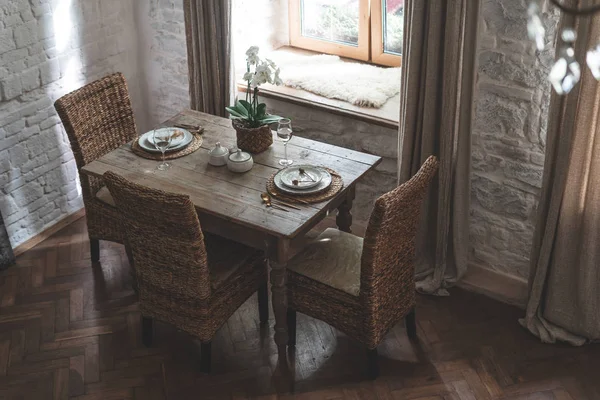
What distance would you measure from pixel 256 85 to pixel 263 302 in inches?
39.5

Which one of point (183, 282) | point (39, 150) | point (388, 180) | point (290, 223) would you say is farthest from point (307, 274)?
point (39, 150)

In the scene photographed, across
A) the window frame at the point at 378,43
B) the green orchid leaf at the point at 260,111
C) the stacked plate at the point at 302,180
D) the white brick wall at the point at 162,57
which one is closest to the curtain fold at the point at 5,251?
the white brick wall at the point at 162,57

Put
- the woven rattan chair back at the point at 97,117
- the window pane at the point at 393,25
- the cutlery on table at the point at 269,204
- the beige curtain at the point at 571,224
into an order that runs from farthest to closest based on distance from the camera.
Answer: the window pane at the point at 393,25 → the woven rattan chair back at the point at 97,117 → the cutlery on table at the point at 269,204 → the beige curtain at the point at 571,224

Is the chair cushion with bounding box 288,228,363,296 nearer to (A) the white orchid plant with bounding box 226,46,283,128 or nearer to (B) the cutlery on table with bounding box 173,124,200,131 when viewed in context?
(A) the white orchid plant with bounding box 226,46,283,128

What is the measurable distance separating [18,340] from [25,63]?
1.41 m

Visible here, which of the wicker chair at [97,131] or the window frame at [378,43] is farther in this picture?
the window frame at [378,43]

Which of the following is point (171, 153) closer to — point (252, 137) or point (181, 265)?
point (252, 137)

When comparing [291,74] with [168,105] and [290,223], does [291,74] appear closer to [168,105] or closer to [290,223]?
[168,105]

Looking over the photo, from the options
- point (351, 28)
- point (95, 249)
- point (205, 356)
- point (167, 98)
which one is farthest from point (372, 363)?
point (167, 98)

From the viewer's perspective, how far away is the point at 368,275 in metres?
2.91

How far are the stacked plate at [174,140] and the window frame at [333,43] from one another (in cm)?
128

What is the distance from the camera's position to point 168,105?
4656 mm

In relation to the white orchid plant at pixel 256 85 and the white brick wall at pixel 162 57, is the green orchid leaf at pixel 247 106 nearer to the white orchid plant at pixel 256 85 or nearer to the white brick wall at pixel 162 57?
the white orchid plant at pixel 256 85

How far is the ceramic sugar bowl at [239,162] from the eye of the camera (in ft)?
10.9
